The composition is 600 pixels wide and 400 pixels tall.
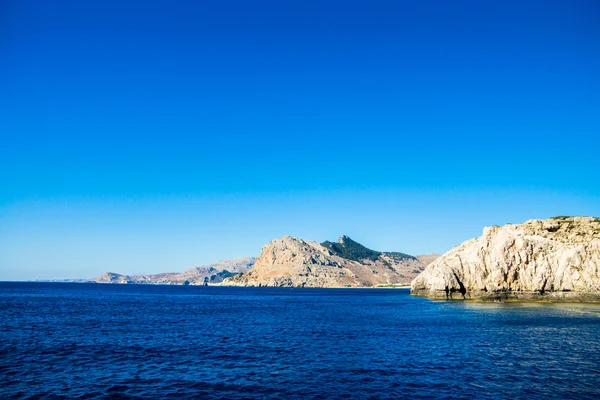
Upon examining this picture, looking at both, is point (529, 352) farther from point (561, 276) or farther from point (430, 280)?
point (430, 280)

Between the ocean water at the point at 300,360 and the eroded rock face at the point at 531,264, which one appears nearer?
the ocean water at the point at 300,360

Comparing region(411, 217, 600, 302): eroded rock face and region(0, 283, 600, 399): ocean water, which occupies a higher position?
region(411, 217, 600, 302): eroded rock face

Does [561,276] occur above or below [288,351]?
above

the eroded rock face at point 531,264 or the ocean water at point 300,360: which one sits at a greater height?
the eroded rock face at point 531,264

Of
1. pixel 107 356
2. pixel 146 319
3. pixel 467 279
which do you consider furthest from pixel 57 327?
pixel 467 279

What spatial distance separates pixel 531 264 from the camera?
348ft

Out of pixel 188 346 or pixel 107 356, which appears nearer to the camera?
pixel 107 356

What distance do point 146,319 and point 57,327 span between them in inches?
672

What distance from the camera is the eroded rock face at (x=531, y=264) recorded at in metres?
98.8

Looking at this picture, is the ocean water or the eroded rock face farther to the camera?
the eroded rock face

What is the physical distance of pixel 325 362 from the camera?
3872 cm

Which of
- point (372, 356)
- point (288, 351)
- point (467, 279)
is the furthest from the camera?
point (467, 279)

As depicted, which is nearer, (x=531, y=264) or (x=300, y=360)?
(x=300, y=360)

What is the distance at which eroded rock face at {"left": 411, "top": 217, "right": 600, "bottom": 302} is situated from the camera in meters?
98.8
